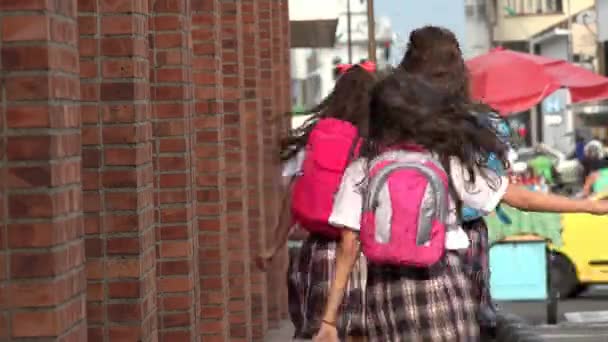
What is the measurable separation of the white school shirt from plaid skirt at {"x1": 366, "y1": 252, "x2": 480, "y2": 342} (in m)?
0.09

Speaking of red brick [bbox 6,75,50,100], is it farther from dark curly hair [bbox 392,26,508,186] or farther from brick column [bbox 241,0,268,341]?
brick column [bbox 241,0,268,341]

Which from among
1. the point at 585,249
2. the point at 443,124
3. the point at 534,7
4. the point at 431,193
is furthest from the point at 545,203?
the point at 534,7

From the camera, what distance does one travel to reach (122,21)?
22.0ft

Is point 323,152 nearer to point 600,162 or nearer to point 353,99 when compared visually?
point 353,99

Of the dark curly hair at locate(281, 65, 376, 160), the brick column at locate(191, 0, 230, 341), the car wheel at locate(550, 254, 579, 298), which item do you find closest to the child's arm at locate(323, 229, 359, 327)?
the dark curly hair at locate(281, 65, 376, 160)

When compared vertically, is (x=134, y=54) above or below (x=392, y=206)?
above

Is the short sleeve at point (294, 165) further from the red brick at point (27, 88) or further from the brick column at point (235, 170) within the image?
the red brick at point (27, 88)

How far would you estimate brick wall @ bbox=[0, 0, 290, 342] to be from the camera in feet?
15.6

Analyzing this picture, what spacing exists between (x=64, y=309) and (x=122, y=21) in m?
2.08

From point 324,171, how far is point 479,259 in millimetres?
984

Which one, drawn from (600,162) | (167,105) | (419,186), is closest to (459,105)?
(419,186)

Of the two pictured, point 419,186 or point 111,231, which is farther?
point 111,231

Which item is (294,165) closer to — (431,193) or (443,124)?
(443,124)

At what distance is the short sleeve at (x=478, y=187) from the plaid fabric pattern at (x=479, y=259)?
0.87m
